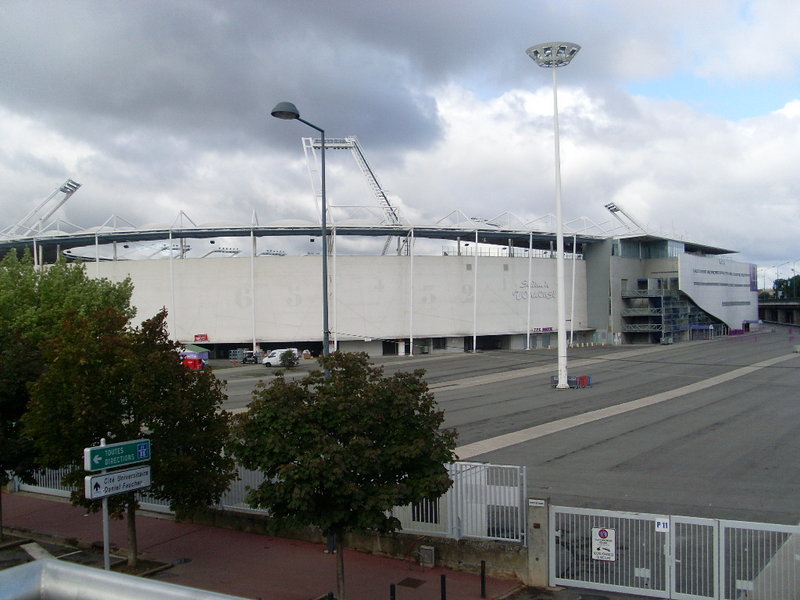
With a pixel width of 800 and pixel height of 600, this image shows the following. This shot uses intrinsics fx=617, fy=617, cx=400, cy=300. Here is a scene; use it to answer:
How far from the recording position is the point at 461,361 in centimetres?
6156

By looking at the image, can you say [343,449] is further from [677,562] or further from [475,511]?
[677,562]

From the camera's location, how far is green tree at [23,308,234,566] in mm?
12164

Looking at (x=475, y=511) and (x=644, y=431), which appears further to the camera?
(x=644, y=431)

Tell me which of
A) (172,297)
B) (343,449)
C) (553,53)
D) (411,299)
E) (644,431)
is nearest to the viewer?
(343,449)

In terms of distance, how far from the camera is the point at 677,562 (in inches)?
450

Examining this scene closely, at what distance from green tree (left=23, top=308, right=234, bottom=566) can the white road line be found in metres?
9.85

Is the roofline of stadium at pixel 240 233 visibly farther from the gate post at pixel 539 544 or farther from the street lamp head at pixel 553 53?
the gate post at pixel 539 544

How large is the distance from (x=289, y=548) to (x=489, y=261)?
61184mm

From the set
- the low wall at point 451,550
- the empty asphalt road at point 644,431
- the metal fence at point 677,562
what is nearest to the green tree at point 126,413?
the low wall at point 451,550

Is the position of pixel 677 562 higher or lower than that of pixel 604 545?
lower

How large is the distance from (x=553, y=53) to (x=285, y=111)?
32166 millimetres

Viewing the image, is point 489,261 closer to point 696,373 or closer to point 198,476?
point 696,373

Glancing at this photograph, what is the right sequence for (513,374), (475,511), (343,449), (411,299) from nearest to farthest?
(343,449)
(475,511)
(513,374)
(411,299)

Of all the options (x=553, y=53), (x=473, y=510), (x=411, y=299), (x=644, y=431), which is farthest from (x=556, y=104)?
(x=473, y=510)
